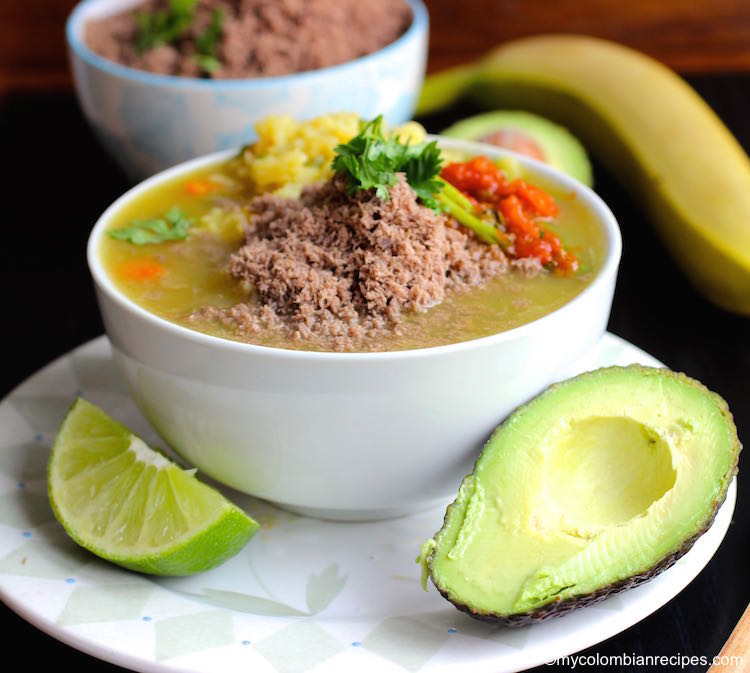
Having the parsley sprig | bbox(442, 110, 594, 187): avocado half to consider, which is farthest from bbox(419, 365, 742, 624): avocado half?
the parsley sprig

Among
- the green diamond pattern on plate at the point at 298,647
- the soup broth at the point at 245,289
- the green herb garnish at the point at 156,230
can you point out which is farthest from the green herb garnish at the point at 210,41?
the green diamond pattern on plate at the point at 298,647

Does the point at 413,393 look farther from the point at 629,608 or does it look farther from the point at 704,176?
the point at 704,176

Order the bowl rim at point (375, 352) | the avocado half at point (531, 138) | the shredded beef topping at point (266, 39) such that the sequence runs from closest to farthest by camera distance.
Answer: the bowl rim at point (375, 352) → the shredded beef topping at point (266, 39) → the avocado half at point (531, 138)

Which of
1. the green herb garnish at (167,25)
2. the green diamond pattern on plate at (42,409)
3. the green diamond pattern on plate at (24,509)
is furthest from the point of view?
the green herb garnish at (167,25)

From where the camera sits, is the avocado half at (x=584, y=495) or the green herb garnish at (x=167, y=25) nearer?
the avocado half at (x=584, y=495)

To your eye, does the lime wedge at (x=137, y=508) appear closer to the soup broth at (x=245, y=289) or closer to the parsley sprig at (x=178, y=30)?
the soup broth at (x=245, y=289)

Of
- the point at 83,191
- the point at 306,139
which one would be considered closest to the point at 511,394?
the point at 306,139

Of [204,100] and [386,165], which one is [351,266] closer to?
[386,165]
